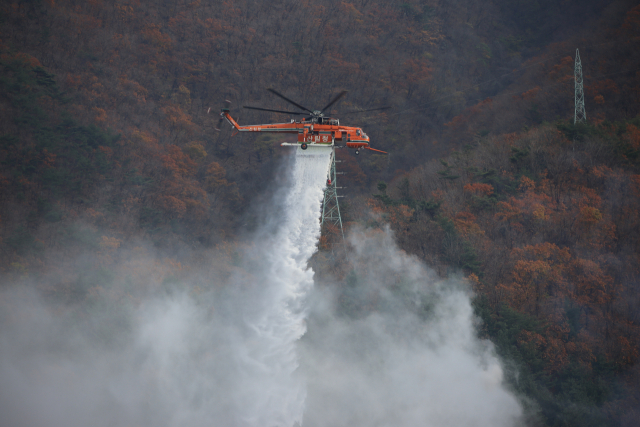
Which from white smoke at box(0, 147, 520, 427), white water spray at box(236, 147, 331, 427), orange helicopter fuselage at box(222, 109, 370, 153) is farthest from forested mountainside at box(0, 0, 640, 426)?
orange helicopter fuselage at box(222, 109, 370, 153)

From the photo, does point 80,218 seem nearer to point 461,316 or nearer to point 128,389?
point 128,389

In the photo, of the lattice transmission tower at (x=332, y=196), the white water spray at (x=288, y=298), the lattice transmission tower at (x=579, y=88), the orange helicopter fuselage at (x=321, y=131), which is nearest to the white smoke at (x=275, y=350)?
the white water spray at (x=288, y=298)

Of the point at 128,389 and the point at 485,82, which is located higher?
the point at 485,82

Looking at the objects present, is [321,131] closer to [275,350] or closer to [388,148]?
[275,350]

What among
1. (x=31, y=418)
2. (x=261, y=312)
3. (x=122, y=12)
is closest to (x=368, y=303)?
(x=261, y=312)

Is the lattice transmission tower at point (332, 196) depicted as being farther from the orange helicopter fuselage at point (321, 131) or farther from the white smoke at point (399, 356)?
the white smoke at point (399, 356)

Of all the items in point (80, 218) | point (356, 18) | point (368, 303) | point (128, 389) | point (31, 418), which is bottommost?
point (31, 418)
